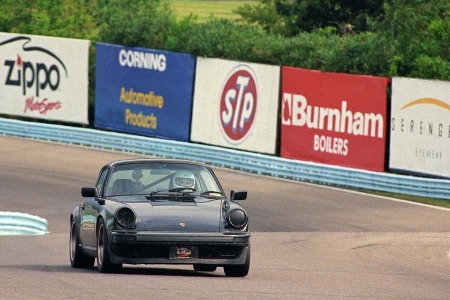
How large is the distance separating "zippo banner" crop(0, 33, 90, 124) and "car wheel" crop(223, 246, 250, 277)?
2243 centimetres

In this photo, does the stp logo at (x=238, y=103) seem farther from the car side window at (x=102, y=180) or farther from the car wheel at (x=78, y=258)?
the car wheel at (x=78, y=258)

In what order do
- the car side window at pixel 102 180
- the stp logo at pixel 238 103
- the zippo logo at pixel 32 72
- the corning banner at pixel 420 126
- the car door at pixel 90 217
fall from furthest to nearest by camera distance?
the zippo logo at pixel 32 72 < the stp logo at pixel 238 103 < the corning banner at pixel 420 126 < the car side window at pixel 102 180 < the car door at pixel 90 217

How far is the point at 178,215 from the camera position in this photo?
528 inches

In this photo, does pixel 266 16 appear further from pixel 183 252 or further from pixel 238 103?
pixel 183 252

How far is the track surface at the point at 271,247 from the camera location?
12320 mm

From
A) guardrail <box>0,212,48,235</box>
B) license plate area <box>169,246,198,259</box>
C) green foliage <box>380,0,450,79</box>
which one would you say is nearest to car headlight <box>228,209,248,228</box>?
license plate area <box>169,246,198,259</box>

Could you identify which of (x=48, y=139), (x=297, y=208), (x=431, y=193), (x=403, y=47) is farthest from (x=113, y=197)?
(x=48, y=139)

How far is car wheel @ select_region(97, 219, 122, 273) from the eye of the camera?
1345 cm

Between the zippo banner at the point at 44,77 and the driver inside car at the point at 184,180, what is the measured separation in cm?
2161

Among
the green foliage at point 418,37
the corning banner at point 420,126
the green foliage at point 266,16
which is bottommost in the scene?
the corning banner at point 420,126

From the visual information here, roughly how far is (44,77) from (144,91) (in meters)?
4.25

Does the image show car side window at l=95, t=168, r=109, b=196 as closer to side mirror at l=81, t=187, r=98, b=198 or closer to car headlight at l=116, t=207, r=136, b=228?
side mirror at l=81, t=187, r=98, b=198

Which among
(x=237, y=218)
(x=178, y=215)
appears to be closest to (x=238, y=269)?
(x=237, y=218)

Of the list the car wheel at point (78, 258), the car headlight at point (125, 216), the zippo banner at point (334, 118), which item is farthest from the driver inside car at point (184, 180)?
the zippo banner at point (334, 118)
